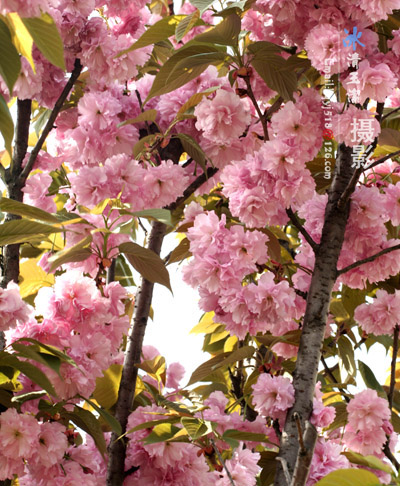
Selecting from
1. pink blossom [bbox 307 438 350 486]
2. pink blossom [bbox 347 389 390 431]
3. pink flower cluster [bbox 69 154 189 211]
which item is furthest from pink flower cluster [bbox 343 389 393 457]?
pink flower cluster [bbox 69 154 189 211]

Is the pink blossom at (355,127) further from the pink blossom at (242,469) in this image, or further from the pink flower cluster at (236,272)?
the pink blossom at (242,469)

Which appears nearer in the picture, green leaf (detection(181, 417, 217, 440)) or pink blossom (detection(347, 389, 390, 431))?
green leaf (detection(181, 417, 217, 440))

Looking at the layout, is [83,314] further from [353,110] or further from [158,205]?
[353,110]

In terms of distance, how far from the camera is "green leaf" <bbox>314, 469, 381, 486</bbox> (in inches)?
25.2

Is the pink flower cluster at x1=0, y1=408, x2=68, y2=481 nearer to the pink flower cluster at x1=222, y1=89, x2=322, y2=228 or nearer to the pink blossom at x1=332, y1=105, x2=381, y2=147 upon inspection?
the pink flower cluster at x1=222, y1=89, x2=322, y2=228

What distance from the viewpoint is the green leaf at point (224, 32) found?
1.36 m

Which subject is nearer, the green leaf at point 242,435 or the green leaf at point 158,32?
the green leaf at point 242,435

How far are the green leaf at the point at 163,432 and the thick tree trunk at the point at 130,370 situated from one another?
0.60 ft

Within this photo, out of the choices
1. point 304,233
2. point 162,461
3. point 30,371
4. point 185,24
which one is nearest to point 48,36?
point 185,24

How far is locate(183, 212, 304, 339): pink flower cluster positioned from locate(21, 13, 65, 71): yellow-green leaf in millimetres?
533

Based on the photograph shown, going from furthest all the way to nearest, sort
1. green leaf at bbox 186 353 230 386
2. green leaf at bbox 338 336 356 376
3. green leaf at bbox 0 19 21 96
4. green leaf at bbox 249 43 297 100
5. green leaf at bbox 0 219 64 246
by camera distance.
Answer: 1. green leaf at bbox 338 336 356 376
2. green leaf at bbox 186 353 230 386
3. green leaf at bbox 249 43 297 100
4. green leaf at bbox 0 219 64 246
5. green leaf at bbox 0 19 21 96

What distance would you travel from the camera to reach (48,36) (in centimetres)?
98

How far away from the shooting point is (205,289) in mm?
1477

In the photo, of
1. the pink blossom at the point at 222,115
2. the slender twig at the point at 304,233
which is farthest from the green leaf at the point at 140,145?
the slender twig at the point at 304,233
